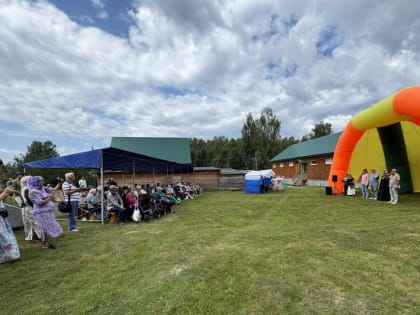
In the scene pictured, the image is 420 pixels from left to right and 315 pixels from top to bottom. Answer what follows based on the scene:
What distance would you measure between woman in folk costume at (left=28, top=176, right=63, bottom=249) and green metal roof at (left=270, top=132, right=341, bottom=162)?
61.5ft

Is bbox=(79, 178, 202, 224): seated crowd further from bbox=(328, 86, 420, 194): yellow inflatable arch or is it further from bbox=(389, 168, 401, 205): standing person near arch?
bbox=(328, 86, 420, 194): yellow inflatable arch

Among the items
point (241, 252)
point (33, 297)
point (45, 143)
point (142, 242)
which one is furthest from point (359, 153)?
point (45, 143)

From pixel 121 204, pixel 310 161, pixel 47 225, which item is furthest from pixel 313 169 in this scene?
pixel 47 225

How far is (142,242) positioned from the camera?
493 centimetres

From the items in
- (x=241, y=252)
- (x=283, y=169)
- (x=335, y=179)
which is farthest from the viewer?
(x=283, y=169)

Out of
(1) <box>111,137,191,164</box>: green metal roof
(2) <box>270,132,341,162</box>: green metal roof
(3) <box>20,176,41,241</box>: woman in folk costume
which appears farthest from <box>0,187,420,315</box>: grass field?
(1) <box>111,137,191,164</box>: green metal roof

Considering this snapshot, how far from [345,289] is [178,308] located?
201 cm

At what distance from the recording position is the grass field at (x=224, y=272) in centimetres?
256

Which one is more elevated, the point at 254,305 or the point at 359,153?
the point at 359,153

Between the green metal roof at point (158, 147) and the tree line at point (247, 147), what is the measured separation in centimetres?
1835

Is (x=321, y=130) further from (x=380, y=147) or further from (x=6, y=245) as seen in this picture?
(x=6, y=245)

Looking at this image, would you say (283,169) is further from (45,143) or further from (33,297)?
(45,143)

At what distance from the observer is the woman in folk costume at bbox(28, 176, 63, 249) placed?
4.73 meters

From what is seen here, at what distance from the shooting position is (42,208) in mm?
4902
